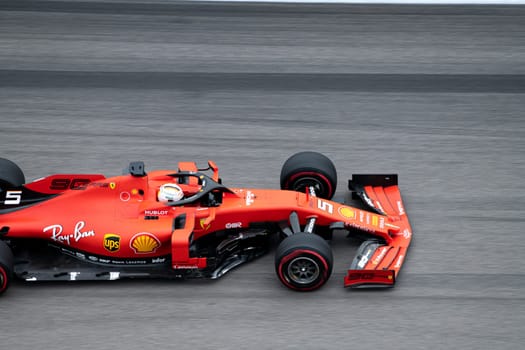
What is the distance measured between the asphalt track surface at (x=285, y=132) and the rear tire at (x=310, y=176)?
2.34 feet

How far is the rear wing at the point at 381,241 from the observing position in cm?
845

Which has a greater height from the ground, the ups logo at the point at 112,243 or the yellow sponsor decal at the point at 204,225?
the yellow sponsor decal at the point at 204,225

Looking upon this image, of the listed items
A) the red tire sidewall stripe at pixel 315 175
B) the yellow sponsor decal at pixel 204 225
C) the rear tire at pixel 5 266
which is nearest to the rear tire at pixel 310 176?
the red tire sidewall stripe at pixel 315 175

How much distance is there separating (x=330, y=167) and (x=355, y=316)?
2.50m

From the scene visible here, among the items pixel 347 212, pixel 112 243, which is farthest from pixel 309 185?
pixel 112 243

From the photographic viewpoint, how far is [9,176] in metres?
9.65

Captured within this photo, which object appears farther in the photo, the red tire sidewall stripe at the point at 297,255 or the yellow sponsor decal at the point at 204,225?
the yellow sponsor decal at the point at 204,225

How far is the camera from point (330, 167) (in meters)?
10.1

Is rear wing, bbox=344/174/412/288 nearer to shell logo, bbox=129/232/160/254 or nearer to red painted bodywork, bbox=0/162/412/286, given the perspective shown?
red painted bodywork, bbox=0/162/412/286

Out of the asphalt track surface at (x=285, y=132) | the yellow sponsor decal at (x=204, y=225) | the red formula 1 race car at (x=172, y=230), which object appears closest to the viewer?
the asphalt track surface at (x=285, y=132)

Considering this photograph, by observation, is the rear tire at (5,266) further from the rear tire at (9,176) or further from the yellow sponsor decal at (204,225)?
the yellow sponsor decal at (204,225)

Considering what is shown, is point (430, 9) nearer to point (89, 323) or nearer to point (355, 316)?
point (355, 316)

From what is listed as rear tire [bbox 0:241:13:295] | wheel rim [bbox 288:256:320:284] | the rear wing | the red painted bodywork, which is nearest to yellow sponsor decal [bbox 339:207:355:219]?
the red painted bodywork

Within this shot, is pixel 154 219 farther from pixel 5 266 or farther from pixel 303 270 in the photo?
pixel 303 270
